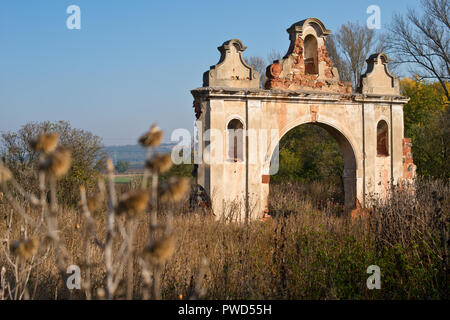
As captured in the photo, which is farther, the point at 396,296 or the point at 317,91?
the point at 317,91

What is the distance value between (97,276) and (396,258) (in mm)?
3861

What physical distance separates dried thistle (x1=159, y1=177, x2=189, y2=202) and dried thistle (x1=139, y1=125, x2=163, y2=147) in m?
0.21

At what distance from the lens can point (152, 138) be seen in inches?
82.6

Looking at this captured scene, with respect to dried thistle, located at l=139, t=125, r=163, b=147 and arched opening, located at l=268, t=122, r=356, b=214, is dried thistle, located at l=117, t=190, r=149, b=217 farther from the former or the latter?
arched opening, located at l=268, t=122, r=356, b=214

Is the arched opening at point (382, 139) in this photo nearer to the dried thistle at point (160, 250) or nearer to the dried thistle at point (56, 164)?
the dried thistle at point (160, 250)

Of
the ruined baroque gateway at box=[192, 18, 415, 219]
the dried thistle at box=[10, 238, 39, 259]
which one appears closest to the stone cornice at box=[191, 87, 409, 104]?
the ruined baroque gateway at box=[192, 18, 415, 219]

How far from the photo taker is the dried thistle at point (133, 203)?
1.93m

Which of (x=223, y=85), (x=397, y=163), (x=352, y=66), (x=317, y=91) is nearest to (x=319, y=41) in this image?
(x=317, y=91)

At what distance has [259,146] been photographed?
10922mm

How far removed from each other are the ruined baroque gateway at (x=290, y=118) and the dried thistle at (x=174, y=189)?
24.4 ft

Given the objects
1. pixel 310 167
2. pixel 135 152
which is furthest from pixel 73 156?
pixel 310 167
